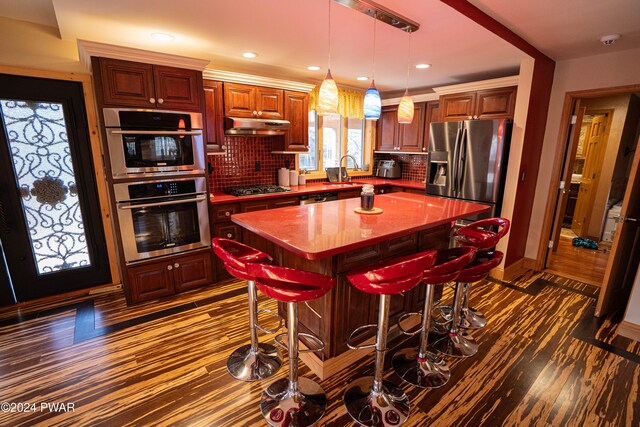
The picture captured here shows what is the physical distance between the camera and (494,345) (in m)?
2.36

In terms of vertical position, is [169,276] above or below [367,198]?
below

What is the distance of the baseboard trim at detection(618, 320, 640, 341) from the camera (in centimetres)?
245

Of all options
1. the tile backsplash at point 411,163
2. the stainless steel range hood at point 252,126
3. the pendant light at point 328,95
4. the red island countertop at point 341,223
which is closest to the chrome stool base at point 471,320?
the red island countertop at point 341,223

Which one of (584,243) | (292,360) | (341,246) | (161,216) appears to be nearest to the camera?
(341,246)

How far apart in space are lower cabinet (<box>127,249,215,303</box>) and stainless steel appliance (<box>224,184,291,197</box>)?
30.7 inches

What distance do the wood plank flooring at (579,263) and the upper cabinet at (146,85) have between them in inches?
183

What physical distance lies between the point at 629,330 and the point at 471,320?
123cm

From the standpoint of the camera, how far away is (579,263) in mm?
4027

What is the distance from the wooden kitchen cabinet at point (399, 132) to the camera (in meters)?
4.60

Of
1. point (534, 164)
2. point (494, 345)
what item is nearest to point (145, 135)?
point (494, 345)

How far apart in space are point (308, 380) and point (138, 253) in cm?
202

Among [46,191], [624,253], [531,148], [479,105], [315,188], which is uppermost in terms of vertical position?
[479,105]

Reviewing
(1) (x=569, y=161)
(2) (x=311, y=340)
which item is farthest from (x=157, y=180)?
(1) (x=569, y=161)

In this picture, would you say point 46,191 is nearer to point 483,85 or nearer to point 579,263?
point 483,85
